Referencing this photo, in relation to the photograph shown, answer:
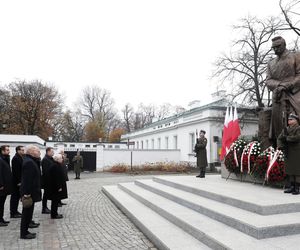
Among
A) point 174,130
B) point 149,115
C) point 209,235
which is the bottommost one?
point 209,235

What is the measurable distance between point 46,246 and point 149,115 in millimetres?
69671

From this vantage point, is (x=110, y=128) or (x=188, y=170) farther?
(x=110, y=128)

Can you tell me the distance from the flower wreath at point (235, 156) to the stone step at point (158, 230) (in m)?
3.07

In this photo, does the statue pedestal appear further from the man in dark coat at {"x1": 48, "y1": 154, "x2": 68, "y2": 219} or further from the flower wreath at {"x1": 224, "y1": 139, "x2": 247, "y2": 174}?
the man in dark coat at {"x1": 48, "y1": 154, "x2": 68, "y2": 219}

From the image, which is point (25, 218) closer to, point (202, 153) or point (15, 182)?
point (15, 182)

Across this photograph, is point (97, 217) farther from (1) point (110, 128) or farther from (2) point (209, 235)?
(1) point (110, 128)

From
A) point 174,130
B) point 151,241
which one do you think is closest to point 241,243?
point 151,241

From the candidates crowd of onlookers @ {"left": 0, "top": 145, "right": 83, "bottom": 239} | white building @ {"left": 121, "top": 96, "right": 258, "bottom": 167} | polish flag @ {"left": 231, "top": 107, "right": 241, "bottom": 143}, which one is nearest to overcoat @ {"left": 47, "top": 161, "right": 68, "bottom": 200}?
crowd of onlookers @ {"left": 0, "top": 145, "right": 83, "bottom": 239}

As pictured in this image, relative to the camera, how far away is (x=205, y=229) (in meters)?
5.48

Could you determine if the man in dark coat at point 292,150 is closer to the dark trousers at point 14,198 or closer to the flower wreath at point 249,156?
the flower wreath at point 249,156

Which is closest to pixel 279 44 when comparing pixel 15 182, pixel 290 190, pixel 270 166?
pixel 270 166

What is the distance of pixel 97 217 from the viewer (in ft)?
28.0

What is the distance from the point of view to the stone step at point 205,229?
15.1 ft

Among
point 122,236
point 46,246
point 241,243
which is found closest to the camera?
point 241,243
